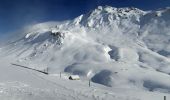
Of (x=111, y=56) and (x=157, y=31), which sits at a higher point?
(x=157, y=31)

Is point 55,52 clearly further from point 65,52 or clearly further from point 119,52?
point 119,52

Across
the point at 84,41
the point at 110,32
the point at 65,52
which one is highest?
the point at 110,32

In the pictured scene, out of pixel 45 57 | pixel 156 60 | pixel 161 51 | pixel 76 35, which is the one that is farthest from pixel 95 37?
pixel 156 60

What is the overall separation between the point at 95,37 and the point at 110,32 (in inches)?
580

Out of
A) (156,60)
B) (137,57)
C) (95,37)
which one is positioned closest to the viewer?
(156,60)

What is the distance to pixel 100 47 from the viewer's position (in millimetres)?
148625

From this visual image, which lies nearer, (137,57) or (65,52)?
(137,57)

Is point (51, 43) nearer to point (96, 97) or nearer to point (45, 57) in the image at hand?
point (45, 57)

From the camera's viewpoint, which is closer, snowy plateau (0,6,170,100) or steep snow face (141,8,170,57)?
snowy plateau (0,6,170,100)

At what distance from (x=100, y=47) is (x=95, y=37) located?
33.9 metres

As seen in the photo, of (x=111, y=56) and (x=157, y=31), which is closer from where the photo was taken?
(x=111, y=56)

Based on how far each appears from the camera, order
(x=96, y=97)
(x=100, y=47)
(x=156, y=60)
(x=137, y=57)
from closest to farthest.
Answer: (x=96, y=97), (x=156, y=60), (x=137, y=57), (x=100, y=47)

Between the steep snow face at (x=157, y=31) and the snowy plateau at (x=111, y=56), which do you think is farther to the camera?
the steep snow face at (x=157, y=31)

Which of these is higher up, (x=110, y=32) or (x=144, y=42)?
(x=110, y=32)
